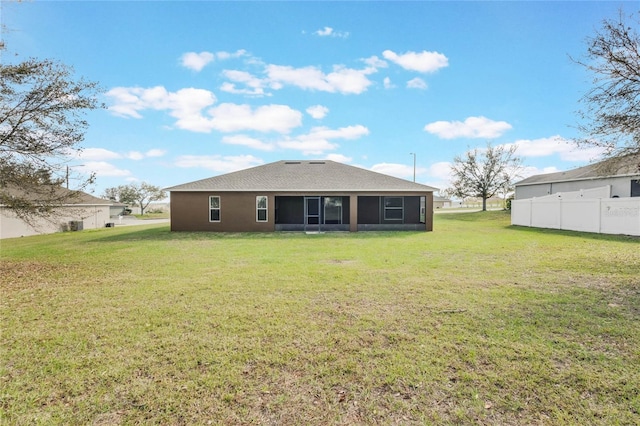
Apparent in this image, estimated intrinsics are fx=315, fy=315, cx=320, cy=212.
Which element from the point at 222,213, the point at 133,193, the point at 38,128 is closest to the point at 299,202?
the point at 222,213

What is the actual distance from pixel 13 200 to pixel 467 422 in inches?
428

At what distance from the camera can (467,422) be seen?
2605 mm

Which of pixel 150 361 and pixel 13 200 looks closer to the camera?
pixel 150 361

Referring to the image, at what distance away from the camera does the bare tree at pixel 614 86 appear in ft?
25.7

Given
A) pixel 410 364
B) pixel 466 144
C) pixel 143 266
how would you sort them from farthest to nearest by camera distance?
pixel 466 144, pixel 143 266, pixel 410 364

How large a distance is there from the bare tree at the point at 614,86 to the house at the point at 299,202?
9.63 metres

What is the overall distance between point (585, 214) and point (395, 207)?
10.1 m

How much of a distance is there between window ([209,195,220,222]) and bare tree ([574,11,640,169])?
16.9 metres

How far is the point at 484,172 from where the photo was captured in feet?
127

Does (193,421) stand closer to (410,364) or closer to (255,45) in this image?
(410,364)

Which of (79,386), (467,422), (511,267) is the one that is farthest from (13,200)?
(511,267)

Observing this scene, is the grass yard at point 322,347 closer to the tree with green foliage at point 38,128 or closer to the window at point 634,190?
the tree with green foliage at point 38,128

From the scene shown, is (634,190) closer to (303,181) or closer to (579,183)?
(579,183)

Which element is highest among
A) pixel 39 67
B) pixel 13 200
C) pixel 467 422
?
pixel 39 67
